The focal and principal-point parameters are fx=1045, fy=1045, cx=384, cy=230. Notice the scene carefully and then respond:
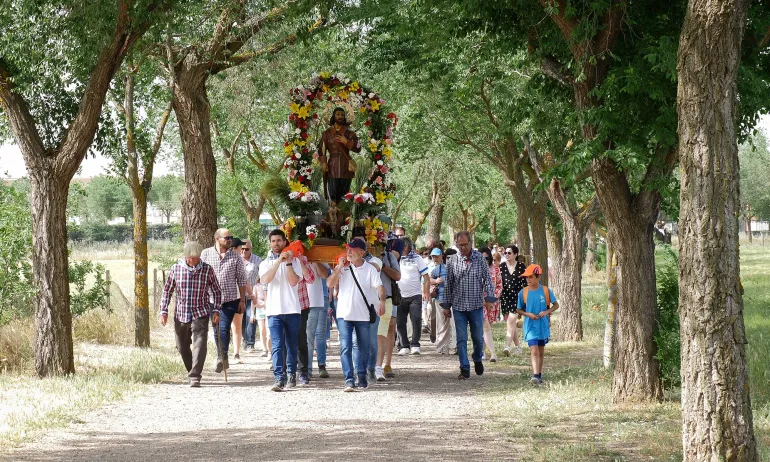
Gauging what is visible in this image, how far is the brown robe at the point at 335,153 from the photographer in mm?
16562

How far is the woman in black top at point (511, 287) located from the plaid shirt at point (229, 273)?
451cm

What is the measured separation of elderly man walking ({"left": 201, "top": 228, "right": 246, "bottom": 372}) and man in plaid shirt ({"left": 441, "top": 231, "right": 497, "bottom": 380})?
299 cm

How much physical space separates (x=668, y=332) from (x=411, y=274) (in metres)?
6.84

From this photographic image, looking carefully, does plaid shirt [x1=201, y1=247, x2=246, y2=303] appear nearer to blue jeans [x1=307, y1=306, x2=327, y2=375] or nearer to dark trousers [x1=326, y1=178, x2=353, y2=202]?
blue jeans [x1=307, y1=306, x2=327, y2=375]

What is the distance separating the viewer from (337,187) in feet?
54.3

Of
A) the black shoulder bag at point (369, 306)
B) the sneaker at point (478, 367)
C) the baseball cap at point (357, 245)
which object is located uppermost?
the baseball cap at point (357, 245)

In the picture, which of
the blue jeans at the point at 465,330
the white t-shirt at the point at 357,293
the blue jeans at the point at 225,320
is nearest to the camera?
the white t-shirt at the point at 357,293

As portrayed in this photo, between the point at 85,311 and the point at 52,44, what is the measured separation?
6.97 meters

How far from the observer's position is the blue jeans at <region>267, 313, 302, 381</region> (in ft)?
43.0

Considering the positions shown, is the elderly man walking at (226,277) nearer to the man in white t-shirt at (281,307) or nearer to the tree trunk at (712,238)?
the man in white t-shirt at (281,307)

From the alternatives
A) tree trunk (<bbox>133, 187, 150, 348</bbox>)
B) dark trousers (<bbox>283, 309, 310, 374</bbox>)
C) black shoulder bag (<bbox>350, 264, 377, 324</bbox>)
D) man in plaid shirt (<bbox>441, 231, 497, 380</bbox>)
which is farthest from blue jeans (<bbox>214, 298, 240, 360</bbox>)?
tree trunk (<bbox>133, 187, 150, 348</bbox>)

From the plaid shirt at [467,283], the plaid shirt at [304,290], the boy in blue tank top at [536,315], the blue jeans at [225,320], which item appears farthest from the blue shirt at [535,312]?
the blue jeans at [225,320]

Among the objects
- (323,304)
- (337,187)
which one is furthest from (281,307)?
(337,187)

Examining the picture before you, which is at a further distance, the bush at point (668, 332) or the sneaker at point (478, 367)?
the sneaker at point (478, 367)
